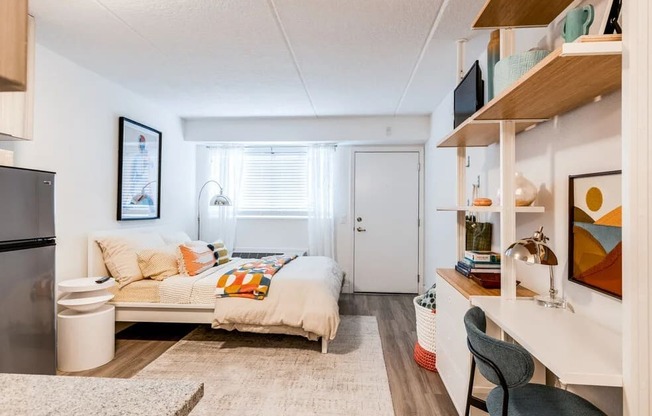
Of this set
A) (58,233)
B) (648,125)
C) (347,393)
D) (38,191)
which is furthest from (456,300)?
(58,233)

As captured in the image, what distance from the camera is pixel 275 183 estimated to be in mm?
5246

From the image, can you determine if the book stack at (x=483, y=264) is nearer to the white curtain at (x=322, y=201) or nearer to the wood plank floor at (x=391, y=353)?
the wood plank floor at (x=391, y=353)

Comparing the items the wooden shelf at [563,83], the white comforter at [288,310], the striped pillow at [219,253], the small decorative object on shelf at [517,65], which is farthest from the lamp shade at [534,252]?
the striped pillow at [219,253]

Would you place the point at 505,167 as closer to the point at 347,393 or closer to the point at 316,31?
the point at 316,31

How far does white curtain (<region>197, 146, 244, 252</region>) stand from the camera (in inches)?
202

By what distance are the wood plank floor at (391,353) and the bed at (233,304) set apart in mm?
309

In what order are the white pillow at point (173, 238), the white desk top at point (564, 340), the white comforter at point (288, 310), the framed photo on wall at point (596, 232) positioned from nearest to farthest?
the white desk top at point (564, 340), the framed photo on wall at point (596, 232), the white comforter at point (288, 310), the white pillow at point (173, 238)

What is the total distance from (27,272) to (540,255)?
2721mm

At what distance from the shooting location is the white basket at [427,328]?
2.61 m

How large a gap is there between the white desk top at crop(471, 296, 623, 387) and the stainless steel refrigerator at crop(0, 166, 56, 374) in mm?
2473

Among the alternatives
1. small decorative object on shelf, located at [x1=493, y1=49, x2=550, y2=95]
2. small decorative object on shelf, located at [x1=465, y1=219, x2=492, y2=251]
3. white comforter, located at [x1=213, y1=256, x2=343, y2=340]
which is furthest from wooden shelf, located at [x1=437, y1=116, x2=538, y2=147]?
white comforter, located at [x1=213, y1=256, x2=343, y2=340]

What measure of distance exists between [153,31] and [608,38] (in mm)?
2524

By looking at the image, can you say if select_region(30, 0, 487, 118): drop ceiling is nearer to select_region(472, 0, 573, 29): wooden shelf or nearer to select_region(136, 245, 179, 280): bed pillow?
select_region(472, 0, 573, 29): wooden shelf

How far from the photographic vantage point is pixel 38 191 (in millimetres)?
2098
